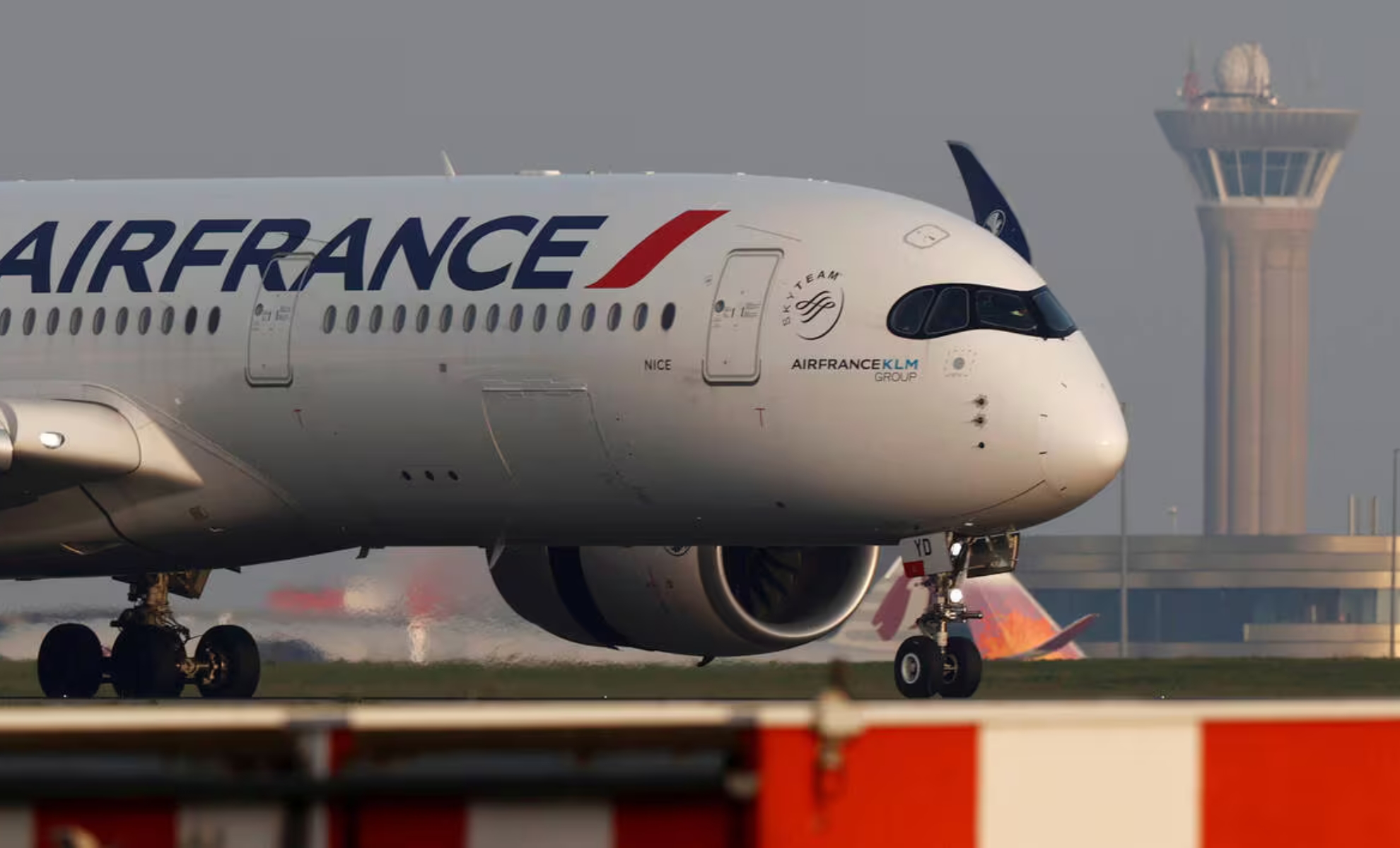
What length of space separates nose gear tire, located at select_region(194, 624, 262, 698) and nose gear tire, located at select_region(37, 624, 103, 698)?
3.28 feet

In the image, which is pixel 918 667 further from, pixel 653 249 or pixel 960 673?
pixel 653 249

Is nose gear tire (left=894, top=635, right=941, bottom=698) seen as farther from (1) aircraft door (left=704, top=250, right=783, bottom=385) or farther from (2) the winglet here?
(2) the winglet

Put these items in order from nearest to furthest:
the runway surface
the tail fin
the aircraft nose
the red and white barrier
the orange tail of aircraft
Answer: the red and white barrier
the aircraft nose
the runway surface
the orange tail of aircraft
the tail fin

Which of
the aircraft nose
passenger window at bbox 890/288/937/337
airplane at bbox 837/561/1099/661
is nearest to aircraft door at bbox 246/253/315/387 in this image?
passenger window at bbox 890/288/937/337

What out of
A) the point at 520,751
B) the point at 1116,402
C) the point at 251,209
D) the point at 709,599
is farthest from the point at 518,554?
the point at 520,751

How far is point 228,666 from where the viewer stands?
2767cm

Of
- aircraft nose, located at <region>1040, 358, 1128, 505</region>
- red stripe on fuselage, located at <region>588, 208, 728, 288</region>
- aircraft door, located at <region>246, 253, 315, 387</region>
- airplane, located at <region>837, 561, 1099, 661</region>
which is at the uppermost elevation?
red stripe on fuselage, located at <region>588, 208, 728, 288</region>

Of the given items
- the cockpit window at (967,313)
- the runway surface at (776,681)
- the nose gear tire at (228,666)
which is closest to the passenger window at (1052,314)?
the cockpit window at (967,313)

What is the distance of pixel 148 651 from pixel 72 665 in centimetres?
90

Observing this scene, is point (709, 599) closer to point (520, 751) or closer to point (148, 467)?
point (148, 467)

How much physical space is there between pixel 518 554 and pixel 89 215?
5059mm

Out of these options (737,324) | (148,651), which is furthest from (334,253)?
(148,651)

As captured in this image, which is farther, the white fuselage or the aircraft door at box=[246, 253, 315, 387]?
the aircraft door at box=[246, 253, 315, 387]

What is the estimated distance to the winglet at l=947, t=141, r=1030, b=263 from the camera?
87.8 ft
